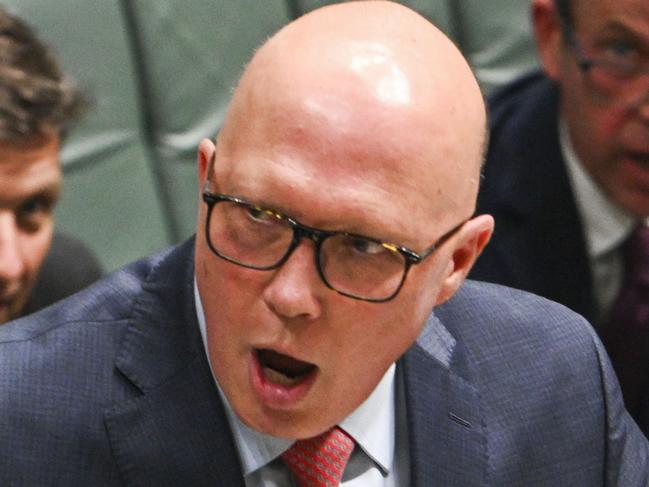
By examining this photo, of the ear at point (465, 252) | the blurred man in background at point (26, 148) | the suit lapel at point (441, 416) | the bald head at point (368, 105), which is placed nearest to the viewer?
the bald head at point (368, 105)

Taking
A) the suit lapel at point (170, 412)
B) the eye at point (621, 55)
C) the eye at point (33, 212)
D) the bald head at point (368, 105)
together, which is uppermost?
the bald head at point (368, 105)

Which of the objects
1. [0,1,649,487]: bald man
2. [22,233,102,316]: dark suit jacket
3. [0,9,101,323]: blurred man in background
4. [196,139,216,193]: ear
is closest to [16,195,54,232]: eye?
[0,9,101,323]: blurred man in background

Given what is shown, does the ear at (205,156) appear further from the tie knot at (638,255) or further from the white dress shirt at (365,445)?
the tie knot at (638,255)

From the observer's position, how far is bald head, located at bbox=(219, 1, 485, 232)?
3.17ft

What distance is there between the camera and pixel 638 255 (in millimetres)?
1799

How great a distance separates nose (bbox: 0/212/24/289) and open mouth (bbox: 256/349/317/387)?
1.93ft

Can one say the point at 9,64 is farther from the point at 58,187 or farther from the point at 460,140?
the point at 460,140

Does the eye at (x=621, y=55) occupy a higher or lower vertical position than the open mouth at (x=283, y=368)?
lower

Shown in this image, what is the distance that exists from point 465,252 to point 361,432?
20cm

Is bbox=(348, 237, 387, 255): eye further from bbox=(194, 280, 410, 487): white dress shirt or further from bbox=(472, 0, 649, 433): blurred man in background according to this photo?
bbox=(472, 0, 649, 433): blurred man in background

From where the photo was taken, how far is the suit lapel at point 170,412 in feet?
3.57

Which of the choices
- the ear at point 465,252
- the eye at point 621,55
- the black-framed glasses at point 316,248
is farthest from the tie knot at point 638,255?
the black-framed glasses at point 316,248

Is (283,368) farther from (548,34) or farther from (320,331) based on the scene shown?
(548,34)

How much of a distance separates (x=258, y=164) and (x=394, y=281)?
146 millimetres
